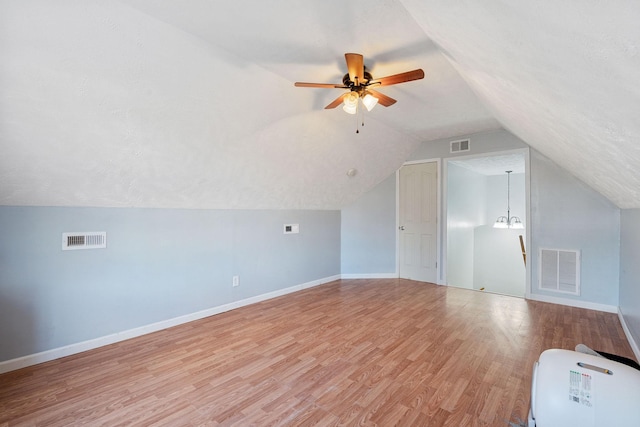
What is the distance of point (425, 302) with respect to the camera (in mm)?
3908

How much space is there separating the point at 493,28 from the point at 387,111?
2.39 meters

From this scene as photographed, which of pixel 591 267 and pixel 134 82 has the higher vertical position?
pixel 134 82

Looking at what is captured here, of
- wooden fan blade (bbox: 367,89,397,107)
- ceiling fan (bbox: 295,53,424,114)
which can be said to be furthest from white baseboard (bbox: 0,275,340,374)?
wooden fan blade (bbox: 367,89,397,107)

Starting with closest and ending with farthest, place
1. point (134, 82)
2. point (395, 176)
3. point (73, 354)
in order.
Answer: point (134, 82)
point (73, 354)
point (395, 176)

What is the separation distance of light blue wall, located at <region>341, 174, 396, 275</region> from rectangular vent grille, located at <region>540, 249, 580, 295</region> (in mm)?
2173

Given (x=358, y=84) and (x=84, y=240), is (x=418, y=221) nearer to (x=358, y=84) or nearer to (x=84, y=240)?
(x=358, y=84)

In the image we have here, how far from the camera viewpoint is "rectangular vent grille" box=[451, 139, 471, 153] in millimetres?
4551

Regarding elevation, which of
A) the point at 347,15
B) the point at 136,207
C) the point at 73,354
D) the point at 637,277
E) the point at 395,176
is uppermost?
the point at 347,15

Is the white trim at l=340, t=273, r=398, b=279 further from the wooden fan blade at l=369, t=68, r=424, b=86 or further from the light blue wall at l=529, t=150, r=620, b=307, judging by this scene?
the wooden fan blade at l=369, t=68, r=424, b=86

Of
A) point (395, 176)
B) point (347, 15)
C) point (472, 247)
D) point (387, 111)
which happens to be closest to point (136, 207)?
point (347, 15)

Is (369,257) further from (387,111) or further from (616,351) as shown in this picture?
(616,351)

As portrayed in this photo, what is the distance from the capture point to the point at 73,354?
2.49m

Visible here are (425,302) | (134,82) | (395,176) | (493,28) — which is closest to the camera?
(493,28)

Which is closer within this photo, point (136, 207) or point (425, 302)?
point (136, 207)
